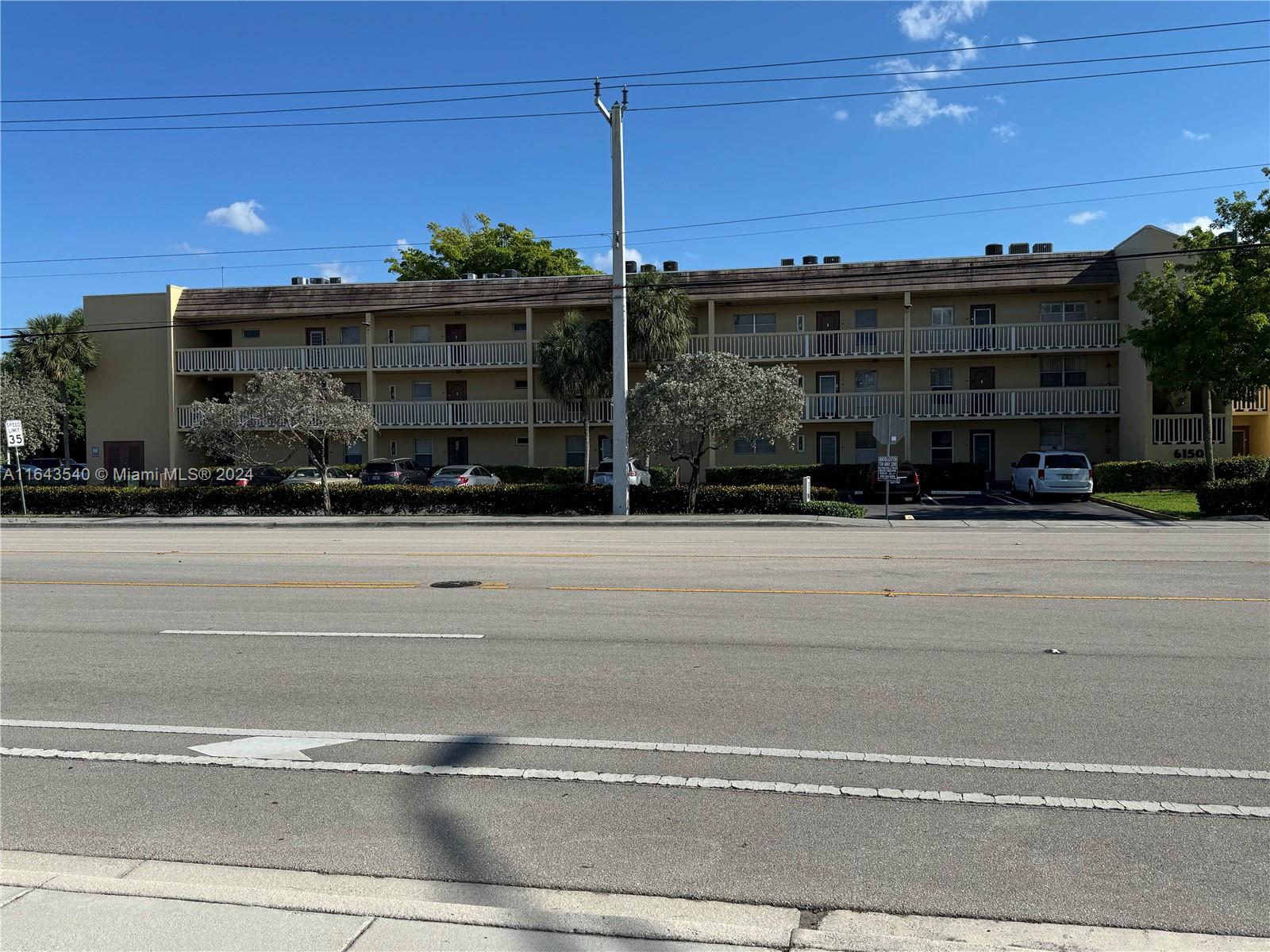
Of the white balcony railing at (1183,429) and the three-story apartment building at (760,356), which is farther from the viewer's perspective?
the three-story apartment building at (760,356)

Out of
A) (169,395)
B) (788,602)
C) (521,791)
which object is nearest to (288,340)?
(169,395)

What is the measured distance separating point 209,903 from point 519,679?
3.55 m

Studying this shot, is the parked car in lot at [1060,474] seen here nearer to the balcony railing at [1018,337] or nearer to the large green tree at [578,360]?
the balcony railing at [1018,337]

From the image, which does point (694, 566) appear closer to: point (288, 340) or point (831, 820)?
point (831, 820)

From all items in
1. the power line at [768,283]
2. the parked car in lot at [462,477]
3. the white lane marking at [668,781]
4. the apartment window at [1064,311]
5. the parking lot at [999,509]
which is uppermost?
the power line at [768,283]

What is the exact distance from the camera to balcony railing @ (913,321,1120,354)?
36.4m

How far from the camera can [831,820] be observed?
4.67m

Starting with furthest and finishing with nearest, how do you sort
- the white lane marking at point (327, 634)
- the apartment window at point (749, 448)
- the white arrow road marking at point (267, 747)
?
the apartment window at point (749, 448) → the white lane marking at point (327, 634) → the white arrow road marking at point (267, 747)

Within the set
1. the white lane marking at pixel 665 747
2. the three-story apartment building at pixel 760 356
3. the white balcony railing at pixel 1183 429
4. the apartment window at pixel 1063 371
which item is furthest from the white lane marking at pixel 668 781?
the apartment window at pixel 1063 371

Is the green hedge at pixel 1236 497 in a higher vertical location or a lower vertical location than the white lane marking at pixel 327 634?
higher

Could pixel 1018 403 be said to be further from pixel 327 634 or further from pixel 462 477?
pixel 327 634

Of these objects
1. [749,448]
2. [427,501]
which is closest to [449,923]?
[427,501]

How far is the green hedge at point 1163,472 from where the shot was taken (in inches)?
1206

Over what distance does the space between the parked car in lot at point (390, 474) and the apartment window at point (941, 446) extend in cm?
2083
